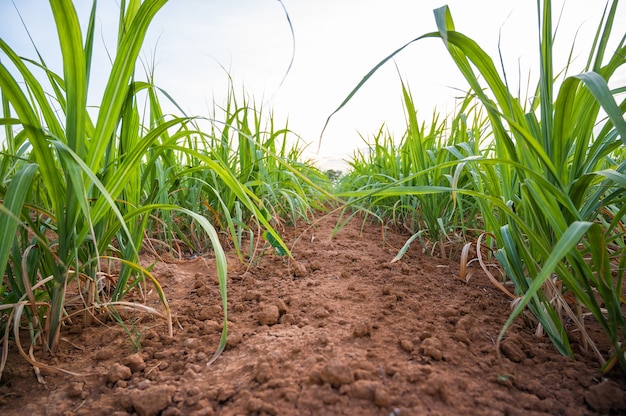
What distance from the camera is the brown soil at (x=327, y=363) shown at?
0.52 metres

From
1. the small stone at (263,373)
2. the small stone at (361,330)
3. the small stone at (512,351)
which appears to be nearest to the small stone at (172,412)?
the small stone at (263,373)

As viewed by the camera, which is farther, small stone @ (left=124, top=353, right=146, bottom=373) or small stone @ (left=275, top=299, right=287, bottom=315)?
small stone @ (left=275, top=299, right=287, bottom=315)

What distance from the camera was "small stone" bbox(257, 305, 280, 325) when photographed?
0.81m

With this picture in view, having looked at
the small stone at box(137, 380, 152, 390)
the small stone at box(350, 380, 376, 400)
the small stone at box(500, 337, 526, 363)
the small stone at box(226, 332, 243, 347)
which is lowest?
the small stone at box(500, 337, 526, 363)

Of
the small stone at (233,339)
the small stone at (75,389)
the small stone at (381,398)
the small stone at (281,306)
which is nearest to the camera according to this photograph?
the small stone at (381,398)

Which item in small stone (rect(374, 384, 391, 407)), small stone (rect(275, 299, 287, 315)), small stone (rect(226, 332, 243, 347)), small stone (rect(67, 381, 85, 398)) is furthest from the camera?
small stone (rect(275, 299, 287, 315))

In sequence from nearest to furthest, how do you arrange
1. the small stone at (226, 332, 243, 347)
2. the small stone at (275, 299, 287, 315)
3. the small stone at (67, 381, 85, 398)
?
the small stone at (67, 381, 85, 398) → the small stone at (226, 332, 243, 347) → the small stone at (275, 299, 287, 315)

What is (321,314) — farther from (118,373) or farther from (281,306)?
(118,373)

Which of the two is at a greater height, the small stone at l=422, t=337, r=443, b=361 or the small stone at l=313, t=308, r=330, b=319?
the small stone at l=313, t=308, r=330, b=319

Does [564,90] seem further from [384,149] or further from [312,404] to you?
[384,149]

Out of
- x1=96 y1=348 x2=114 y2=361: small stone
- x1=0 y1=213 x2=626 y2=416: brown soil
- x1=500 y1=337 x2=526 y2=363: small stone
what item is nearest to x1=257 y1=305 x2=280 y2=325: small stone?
x1=0 y1=213 x2=626 y2=416: brown soil

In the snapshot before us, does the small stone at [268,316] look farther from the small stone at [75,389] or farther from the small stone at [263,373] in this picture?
the small stone at [75,389]

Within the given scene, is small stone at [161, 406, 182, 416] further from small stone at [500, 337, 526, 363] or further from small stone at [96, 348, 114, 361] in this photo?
small stone at [500, 337, 526, 363]

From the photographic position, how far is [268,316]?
81 centimetres
